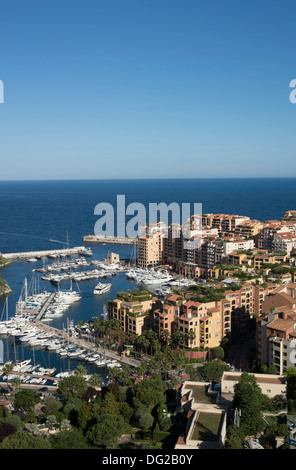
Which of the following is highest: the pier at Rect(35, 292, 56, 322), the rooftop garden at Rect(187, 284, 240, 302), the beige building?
the rooftop garden at Rect(187, 284, 240, 302)

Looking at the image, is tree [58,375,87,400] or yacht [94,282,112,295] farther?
yacht [94,282,112,295]

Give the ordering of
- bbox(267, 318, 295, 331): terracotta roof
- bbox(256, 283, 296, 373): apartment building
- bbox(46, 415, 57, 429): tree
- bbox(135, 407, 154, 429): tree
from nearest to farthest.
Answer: bbox(46, 415, 57, 429): tree
bbox(135, 407, 154, 429): tree
bbox(256, 283, 296, 373): apartment building
bbox(267, 318, 295, 331): terracotta roof

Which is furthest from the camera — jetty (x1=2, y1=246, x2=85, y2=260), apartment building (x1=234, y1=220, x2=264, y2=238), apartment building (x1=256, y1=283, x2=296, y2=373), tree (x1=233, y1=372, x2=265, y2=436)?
jetty (x1=2, y1=246, x2=85, y2=260)

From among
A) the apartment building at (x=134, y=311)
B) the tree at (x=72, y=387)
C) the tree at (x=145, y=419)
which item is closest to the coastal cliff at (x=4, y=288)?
the apartment building at (x=134, y=311)

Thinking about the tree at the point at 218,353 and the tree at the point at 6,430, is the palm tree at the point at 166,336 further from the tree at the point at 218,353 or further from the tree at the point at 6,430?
the tree at the point at 6,430

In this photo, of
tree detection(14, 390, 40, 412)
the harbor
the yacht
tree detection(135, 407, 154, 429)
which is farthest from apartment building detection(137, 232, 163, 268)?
tree detection(135, 407, 154, 429)

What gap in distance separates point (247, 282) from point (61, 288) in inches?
417

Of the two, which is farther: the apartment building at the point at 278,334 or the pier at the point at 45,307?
the pier at the point at 45,307

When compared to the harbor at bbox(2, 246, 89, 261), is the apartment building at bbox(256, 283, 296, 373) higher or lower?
higher

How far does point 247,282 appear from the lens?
715 inches

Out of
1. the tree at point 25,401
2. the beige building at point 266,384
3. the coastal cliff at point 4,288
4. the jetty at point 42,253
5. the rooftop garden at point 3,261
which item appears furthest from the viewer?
the jetty at point 42,253

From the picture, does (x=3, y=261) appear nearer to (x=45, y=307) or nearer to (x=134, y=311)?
(x=45, y=307)

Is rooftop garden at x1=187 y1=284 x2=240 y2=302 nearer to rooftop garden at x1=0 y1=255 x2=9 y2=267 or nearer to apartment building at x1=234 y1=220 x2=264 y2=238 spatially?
apartment building at x1=234 y1=220 x2=264 y2=238

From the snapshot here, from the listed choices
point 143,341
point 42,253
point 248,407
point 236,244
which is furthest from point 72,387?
point 42,253
